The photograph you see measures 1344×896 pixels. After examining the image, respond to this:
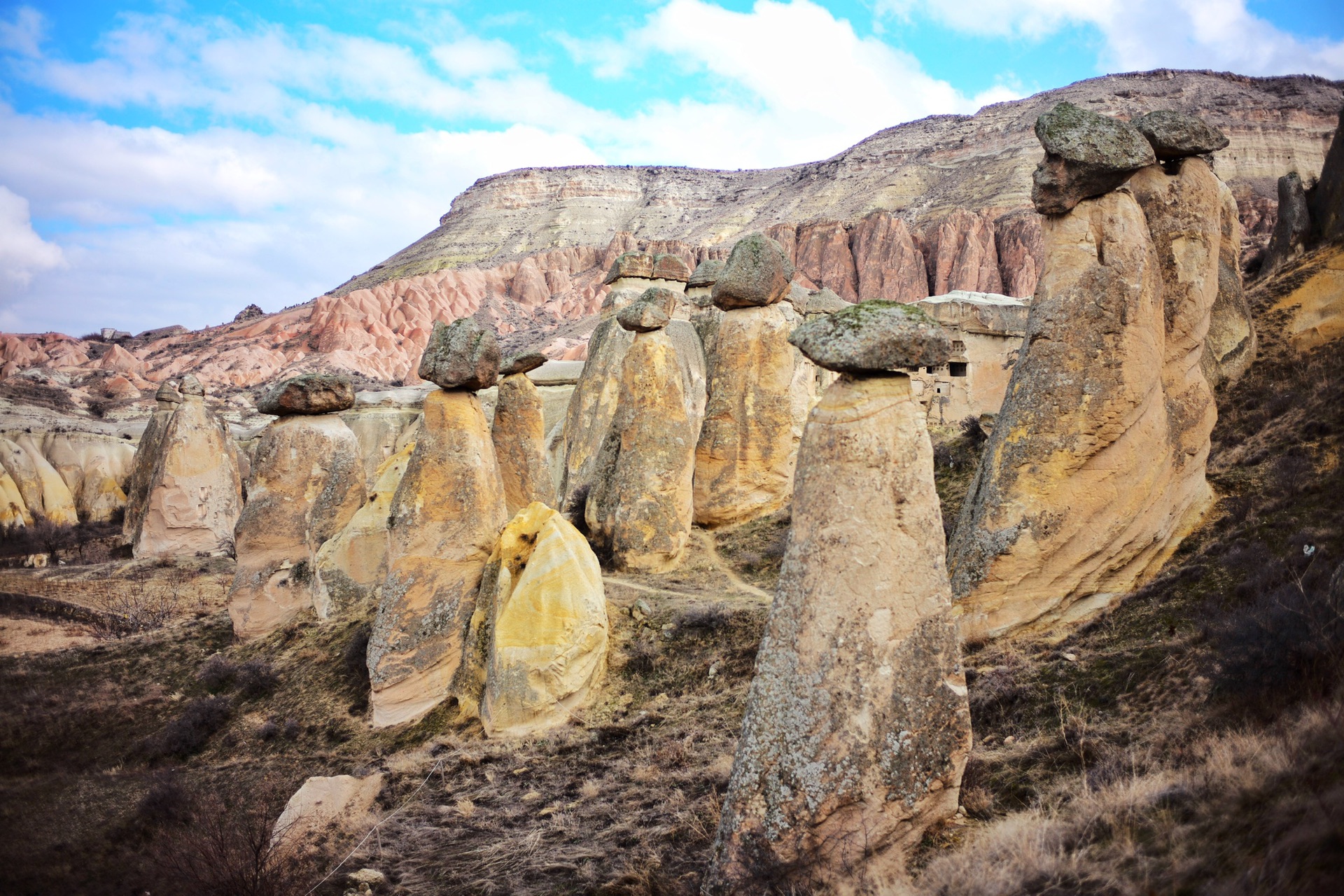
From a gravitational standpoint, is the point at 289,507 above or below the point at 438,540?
above

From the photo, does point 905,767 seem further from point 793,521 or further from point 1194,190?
point 1194,190

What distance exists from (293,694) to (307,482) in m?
3.73

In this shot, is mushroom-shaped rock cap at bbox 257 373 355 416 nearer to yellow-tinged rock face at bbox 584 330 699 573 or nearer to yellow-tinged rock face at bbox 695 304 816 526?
yellow-tinged rock face at bbox 584 330 699 573

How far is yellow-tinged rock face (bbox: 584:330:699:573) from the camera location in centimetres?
1048

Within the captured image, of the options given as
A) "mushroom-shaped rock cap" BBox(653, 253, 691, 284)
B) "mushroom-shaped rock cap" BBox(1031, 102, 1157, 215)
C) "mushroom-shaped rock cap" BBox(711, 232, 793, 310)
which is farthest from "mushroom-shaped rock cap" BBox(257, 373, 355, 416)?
"mushroom-shaped rock cap" BBox(653, 253, 691, 284)

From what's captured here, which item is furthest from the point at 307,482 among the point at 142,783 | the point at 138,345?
the point at 138,345

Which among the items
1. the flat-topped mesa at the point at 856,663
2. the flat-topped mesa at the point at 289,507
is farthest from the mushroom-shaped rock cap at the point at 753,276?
the flat-topped mesa at the point at 856,663

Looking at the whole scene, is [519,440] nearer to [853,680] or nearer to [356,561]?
[356,561]

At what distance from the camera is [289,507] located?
466 inches

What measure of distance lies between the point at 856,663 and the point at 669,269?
1821cm

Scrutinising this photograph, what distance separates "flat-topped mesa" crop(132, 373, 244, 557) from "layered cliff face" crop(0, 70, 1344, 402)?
913 inches

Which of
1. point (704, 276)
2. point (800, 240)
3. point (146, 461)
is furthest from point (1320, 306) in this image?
point (800, 240)

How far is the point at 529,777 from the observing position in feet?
20.1

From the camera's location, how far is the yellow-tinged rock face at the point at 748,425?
1230cm
